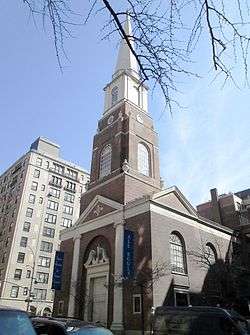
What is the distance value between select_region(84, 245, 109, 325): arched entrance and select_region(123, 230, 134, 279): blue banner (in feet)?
11.0

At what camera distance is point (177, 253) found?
2833cm

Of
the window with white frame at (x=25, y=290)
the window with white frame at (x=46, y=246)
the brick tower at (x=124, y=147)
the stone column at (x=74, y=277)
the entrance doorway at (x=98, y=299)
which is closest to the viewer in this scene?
the entrance doorway at (x=98, y=299)

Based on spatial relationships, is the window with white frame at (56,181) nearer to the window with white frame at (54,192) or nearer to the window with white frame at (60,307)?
the window with white frame at (54,192)

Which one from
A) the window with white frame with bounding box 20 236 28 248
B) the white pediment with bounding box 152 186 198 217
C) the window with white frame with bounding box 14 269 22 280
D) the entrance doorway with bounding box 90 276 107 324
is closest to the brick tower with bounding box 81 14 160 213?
the white pediment with bounding box 152 186 198 217

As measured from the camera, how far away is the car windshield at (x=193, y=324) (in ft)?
45.5

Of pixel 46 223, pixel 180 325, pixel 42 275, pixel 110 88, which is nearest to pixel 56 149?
pixel 46 223

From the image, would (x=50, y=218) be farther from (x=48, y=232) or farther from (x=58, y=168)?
(x=58, y=168)

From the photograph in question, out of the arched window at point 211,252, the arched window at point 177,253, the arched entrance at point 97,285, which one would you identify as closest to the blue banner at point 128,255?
the arched entrance at point 97,285

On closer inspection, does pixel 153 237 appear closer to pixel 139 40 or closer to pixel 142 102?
pixel 142 102

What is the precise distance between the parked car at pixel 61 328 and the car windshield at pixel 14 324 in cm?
168

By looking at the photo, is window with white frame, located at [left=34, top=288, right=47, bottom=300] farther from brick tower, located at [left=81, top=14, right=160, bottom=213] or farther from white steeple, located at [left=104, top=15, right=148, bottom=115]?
white steeple, located at [left=104, top=15, right=148, bottom=115]

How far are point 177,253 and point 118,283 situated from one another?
5.80 m

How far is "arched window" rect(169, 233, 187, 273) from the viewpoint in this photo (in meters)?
27.6

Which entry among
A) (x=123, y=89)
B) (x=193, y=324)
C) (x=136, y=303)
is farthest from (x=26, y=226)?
(x=193, y=324)
